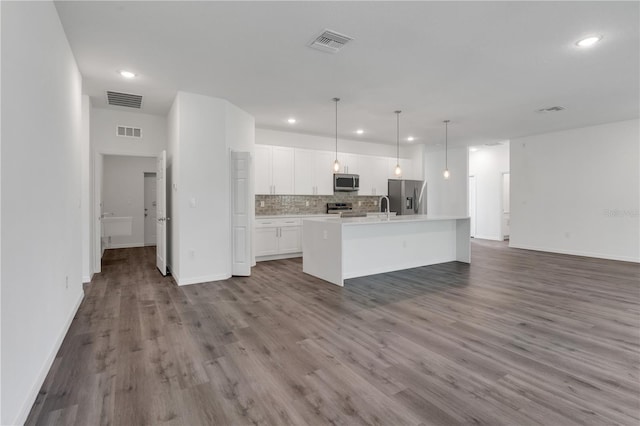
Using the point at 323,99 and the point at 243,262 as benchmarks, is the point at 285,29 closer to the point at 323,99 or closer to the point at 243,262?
the point at 323,99

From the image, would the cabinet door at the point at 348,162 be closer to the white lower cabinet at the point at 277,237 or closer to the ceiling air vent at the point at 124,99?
the white lower cabinet at the point at 277,237

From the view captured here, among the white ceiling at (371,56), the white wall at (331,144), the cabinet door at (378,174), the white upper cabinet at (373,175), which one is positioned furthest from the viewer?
the cabinet door at (378,174)

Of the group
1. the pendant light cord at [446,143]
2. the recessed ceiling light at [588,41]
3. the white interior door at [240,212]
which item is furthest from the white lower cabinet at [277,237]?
the recessed ceiling light at [588,41]

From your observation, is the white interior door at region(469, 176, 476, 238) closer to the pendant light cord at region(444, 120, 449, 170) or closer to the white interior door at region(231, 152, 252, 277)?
the pendant light cord at region(444, 120, 449, 170)

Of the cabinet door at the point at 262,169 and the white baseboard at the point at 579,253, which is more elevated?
the cabinet door at the point at 262,169

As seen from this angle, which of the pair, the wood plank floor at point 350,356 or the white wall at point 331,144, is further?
the white wall at point 331,144

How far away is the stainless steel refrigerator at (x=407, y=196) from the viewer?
333 inches

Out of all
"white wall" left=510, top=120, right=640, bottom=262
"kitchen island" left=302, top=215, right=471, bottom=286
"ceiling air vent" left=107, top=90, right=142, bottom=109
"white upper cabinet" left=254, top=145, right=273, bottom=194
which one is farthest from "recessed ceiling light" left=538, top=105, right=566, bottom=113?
"ceiling air vent" left=107, top=90, right=142, bottom=109

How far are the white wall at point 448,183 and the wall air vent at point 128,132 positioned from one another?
23.8 ft

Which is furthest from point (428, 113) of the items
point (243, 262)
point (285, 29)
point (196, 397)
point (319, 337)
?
point (196, 397)

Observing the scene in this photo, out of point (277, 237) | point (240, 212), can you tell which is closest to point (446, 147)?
point (277, 237)

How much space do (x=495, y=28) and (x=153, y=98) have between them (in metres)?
4.54

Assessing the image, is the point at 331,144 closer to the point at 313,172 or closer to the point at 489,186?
the point at 313,172

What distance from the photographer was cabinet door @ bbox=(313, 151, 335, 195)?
293 inches
